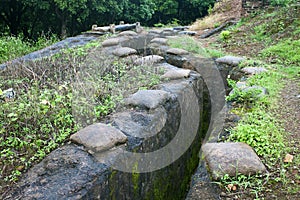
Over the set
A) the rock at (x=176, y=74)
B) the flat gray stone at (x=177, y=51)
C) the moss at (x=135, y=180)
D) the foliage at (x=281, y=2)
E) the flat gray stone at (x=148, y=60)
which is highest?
the foliage at (x=281, y=2)

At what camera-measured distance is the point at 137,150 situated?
6.65ft

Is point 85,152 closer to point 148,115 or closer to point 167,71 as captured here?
point 148,115

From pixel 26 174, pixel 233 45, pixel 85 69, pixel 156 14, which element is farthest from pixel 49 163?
pixel 156 14

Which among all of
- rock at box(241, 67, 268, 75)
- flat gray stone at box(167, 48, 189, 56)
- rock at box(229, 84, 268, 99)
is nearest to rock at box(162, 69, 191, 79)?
rock at box(229, 84, 268, 99)

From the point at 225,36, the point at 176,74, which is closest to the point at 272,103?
the point at 176,74

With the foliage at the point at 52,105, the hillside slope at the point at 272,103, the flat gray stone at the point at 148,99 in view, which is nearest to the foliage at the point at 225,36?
the hillside slope at the point at 272,103

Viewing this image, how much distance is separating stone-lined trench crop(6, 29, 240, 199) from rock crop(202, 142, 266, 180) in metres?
0.10

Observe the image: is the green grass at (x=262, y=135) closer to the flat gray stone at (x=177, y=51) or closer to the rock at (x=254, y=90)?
the rock at (x=254, y=90)

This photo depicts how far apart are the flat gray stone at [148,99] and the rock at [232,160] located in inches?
27.7

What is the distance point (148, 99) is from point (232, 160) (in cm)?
98

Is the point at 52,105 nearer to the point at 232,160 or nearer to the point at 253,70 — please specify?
the point at 232,160

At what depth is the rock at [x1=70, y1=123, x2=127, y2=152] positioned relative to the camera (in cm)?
183

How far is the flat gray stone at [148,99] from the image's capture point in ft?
8.20

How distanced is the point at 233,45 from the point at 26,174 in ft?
15.2
